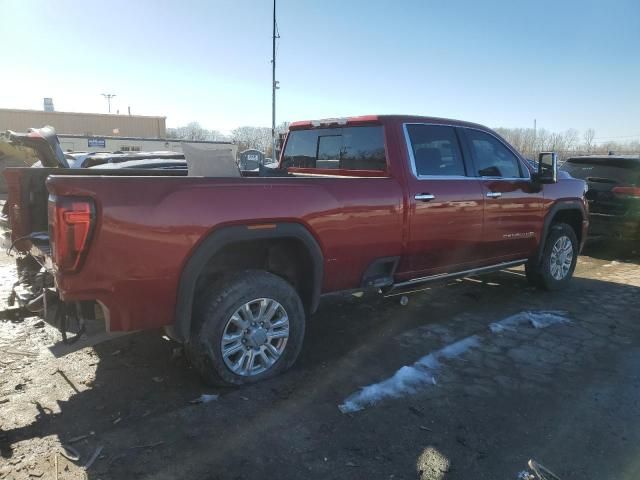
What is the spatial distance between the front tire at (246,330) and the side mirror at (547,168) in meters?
3.39

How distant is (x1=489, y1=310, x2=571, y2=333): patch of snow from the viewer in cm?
489

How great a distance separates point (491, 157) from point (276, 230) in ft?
9.54

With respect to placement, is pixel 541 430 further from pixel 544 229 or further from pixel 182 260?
pixel 544 229

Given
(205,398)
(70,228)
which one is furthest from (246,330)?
(70,228)

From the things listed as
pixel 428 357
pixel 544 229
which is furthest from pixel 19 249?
pixel 544 229

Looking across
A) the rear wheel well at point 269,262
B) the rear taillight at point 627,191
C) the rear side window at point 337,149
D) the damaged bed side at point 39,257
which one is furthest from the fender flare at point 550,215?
the damaged bed side at point 39,257

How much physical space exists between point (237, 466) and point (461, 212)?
3.07 meters

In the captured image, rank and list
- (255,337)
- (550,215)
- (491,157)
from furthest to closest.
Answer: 1. (550,215)
2. (491,157)
3. (255,337)

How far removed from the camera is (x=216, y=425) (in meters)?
3.07

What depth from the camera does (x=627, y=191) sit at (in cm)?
827

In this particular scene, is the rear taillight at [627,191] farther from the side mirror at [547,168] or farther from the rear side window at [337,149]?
the rear side window at [337,149]

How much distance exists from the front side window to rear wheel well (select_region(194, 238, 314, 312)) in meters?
→ 2.28

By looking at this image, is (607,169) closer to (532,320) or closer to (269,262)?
(532,320)

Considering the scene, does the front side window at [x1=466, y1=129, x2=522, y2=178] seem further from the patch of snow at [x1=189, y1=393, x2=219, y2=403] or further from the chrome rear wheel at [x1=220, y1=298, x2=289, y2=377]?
the patch of snow at [x1=189, y1=393, x2=219, y2=403]
